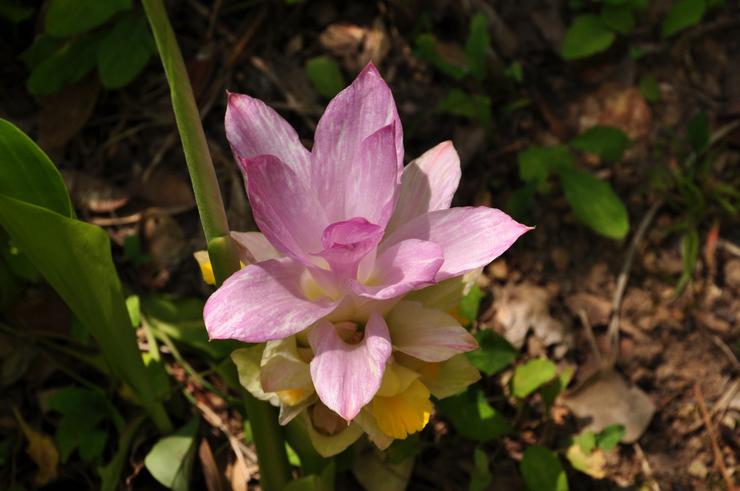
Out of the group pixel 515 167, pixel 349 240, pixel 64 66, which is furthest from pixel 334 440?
pixel 64 66

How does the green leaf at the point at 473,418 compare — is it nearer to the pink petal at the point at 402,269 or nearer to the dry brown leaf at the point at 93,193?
the pink petal at the point at 402,269

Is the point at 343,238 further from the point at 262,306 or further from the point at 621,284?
the point at 621,284

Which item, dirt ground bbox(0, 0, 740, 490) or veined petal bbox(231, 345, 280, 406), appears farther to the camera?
dirt ground bbox(0, 0, 740, 490)

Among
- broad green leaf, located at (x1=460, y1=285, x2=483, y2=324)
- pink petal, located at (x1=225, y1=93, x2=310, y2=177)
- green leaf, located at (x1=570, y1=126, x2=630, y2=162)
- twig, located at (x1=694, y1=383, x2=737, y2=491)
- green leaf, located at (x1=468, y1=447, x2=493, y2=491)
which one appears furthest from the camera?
green leaf, located at (x1=570, y1=126, x2=630, y2=162)

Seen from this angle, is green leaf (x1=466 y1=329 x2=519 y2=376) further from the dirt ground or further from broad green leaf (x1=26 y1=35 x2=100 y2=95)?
broad green leaf (x1=26 y1=35 x2=100 y2=95)

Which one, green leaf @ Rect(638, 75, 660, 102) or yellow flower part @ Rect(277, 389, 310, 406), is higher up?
yellow flower part @ Rect(277, 389, 310, 406)

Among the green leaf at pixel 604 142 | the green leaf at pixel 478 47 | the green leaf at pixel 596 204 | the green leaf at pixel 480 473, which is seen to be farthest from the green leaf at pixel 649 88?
the green leaf at pixel 480 473

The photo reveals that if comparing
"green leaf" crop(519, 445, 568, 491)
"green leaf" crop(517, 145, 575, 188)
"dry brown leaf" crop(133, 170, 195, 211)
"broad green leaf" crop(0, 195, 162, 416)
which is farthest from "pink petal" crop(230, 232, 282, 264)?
"green leaf" crop(517, 145, 575, 188)
